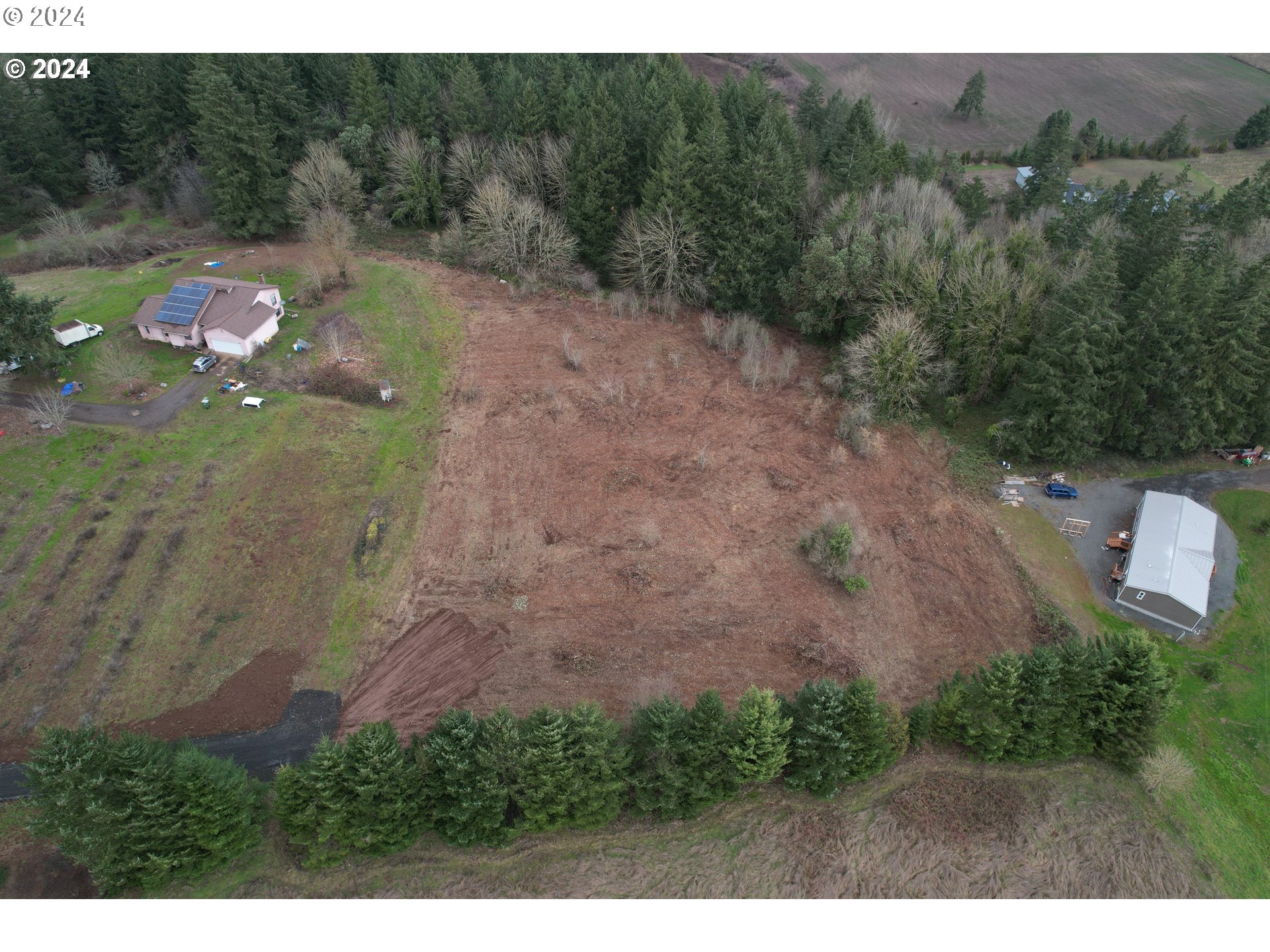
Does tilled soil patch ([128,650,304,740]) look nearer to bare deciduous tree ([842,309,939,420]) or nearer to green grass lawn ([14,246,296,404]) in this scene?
green grass lawn ([14,246,296,404])

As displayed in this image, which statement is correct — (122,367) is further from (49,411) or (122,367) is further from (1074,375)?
(1074,375)

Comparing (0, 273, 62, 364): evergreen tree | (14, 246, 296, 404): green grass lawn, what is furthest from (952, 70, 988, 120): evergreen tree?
(0, 273, 62, 364): evergreen tree

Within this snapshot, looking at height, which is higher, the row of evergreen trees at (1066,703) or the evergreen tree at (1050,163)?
the evergreen tree at (1050,163)

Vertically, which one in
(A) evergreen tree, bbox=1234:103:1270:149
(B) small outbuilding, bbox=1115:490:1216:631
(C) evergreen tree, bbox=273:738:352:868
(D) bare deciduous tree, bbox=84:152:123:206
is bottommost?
(C) evergreen tree, bbox=273:738:352:868

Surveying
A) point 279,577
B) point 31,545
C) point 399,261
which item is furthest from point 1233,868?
point 399,261

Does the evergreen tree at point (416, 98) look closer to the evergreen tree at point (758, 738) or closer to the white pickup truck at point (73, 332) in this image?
the white pickup truck at point (73, 332)

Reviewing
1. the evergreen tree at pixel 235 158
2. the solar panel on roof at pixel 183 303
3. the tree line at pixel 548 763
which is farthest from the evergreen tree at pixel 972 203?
the solar panel on roof at pixel 183 303
